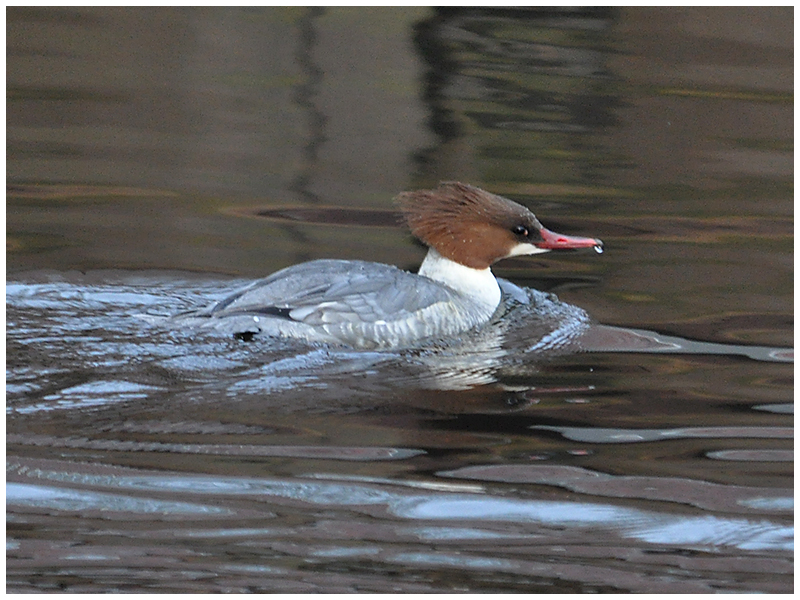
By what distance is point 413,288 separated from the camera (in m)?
5.98

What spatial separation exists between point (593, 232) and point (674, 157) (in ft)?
6.08

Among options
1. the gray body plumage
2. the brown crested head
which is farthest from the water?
the brown crested head

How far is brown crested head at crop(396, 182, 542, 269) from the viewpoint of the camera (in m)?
6.38

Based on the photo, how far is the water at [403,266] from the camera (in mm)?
3881

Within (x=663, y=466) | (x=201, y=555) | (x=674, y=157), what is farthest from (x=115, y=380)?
(x=674, y=157)

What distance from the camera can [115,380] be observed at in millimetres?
4969

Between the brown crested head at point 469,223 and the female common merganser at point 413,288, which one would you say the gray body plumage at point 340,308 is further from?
the brown crested head at point 469,223

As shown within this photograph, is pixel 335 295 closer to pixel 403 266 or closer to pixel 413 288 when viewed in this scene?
pixel 413 288

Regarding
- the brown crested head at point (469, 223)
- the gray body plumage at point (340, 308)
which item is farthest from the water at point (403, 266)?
the brown crested head at point (469, 223)

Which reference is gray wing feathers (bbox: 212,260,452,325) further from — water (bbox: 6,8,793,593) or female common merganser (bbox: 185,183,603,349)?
water (bbox: 6,8,793,593)

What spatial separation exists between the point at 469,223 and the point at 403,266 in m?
0.75

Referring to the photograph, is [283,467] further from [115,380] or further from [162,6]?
[162,6]

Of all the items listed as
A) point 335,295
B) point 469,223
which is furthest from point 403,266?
point 335,295

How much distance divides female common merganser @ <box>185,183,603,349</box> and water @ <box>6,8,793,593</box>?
0.56 feet
